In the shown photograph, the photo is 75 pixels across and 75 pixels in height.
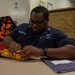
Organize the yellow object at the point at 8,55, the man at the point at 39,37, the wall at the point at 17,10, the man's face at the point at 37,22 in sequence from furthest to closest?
the wall at the point at 17,10, the man's face at the point at 37,22, the man at the point at 39,37, the yellow object at the point at 8,55

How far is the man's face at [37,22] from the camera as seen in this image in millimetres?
1334

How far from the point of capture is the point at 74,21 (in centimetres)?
234

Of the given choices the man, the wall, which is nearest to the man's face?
the man

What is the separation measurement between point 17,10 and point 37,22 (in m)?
1.86

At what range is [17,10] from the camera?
10.2 feet

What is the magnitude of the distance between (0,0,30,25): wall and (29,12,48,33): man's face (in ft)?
5.60

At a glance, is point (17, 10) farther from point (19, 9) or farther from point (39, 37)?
point (39, 37)

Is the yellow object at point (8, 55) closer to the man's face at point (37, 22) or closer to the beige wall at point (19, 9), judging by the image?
the man's face at point (37, 22)

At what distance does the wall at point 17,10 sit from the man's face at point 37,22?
5.60 ft

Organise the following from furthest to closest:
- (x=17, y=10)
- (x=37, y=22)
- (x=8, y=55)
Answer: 1. (x=17, y=10)
2. (x=37, y=22)
3. (x=8, y=55)

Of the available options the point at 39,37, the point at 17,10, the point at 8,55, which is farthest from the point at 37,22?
the point at 17,10

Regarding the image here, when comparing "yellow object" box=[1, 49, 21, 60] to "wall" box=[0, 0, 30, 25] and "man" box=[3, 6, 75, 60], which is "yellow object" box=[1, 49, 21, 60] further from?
"wall" box=[0, 0, 30, 25]

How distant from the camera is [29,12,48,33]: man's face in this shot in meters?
1.33

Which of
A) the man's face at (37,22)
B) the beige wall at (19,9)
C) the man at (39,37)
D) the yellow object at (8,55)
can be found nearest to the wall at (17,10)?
the beige wall at (19,9)
